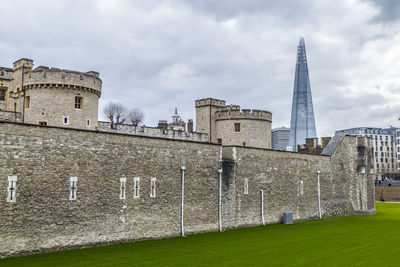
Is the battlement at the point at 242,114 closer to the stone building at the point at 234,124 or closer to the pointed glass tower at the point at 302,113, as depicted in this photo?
the stone building at the point at 234,124

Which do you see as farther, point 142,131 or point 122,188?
point 142,131

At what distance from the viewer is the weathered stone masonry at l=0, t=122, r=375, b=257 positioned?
1789 centimetres

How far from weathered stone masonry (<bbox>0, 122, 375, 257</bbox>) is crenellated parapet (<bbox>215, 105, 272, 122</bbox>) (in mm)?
10303

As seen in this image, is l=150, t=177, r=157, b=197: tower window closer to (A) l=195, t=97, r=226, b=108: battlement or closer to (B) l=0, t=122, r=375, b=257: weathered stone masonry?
(B) l=0, t=122, r=375, b=257: weathered stone masonry

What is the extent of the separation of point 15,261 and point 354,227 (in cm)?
2178

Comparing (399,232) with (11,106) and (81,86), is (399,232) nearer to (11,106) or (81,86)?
(81,86)

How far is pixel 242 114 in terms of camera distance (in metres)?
43.6

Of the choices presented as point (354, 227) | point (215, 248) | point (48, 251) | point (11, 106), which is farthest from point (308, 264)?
point (11, 106)

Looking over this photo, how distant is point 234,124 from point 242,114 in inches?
53.9

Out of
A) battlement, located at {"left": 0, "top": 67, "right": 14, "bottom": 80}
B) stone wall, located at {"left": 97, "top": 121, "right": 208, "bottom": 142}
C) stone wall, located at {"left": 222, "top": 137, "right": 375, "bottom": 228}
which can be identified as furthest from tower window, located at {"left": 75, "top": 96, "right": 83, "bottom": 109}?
stone wall, located at {"left": 222, "top": 137, "right": 375, "bottom": 228}

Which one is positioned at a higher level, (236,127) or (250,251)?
(236,127)

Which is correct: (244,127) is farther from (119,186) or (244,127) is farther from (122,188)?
(119,186)

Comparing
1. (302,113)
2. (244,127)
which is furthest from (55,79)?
(302,113)

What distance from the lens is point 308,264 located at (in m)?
16.7
